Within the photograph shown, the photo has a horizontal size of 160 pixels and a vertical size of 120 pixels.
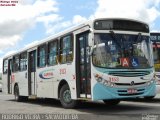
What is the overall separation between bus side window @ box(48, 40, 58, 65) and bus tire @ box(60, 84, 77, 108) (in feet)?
4.31

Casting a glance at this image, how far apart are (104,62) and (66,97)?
2.82 m

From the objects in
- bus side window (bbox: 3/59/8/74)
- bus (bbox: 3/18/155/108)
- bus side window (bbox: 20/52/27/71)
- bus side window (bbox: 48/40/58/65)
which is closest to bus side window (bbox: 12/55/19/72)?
bus side window (bbox: 20/52/27/71)

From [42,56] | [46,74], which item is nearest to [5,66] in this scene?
[42,56]

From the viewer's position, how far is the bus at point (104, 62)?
1273 cm

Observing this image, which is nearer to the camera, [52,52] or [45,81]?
[52,52]

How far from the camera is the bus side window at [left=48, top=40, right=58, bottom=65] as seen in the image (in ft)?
52.1

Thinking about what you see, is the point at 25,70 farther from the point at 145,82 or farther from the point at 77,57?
the point at 145,82

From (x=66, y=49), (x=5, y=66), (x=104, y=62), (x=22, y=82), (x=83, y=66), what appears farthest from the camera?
(x=5, y=66)

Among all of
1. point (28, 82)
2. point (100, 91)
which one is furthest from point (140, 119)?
point (28, 82)

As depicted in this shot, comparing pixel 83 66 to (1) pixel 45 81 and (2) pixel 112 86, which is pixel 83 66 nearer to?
(2) pixel 112 86

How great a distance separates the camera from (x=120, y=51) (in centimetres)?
1302

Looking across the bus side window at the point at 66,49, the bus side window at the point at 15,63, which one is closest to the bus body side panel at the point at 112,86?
the bus side window at the point at 66,49

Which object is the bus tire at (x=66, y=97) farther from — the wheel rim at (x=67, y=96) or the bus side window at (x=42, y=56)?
the bus side window at (x=42, y=56)

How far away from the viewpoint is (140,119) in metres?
10.7
